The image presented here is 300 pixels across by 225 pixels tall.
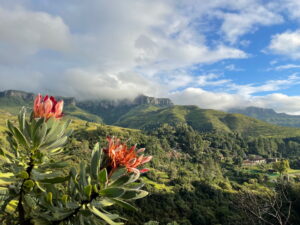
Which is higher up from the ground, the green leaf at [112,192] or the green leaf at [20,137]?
the green leaf at [20,137]

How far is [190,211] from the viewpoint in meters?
57.2

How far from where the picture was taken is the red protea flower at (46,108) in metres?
1.42

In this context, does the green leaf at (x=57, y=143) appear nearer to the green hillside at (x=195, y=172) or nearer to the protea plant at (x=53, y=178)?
the protea plant at (x=53, y=178)

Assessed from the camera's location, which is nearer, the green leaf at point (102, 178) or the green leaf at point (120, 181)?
the green leaf at point (102, 178)

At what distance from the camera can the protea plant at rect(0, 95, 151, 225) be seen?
1226 millimetres

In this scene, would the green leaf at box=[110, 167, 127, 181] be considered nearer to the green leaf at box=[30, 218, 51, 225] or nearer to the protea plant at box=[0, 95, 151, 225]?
the protea plant at box=[0, 95, 151, 225]

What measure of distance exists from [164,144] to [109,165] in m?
119

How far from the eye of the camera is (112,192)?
120 cm

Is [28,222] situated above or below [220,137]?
above

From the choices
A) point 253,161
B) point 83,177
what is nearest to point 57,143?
point 83,177

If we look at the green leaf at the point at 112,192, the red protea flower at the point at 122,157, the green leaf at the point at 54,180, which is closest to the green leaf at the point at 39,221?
the green leaf at the point at 54,180

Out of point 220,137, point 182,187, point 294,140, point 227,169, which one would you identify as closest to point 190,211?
point 182,187

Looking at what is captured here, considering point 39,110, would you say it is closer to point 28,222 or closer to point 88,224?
point 28,222

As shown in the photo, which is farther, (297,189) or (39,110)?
(297,189)
